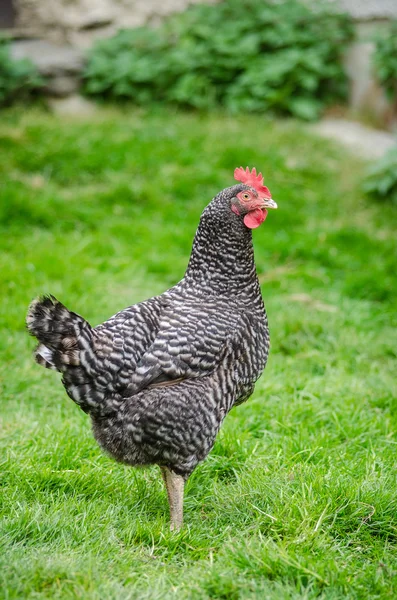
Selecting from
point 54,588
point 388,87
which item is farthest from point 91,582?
point 388,87

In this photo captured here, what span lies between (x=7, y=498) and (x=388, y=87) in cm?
759

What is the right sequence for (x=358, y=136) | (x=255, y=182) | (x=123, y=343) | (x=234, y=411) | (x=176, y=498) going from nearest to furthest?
(x=123, y=343) < (x=176, y=498) < (x=255, y=182) < (x=234, y=411) < (x=358, y=136)

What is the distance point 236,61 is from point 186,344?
24.6 feet

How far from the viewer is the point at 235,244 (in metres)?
3.57

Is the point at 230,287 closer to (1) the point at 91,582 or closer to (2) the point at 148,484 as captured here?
(2) the point at 148,484

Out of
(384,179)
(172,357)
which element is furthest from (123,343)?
(384,179)

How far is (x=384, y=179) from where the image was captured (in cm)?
777

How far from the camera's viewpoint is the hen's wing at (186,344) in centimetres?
320

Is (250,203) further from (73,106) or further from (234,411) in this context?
(73,106)

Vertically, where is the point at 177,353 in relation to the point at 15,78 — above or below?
below

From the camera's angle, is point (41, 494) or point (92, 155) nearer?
point (41, 494)

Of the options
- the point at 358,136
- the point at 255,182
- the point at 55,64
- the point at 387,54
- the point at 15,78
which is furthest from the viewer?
the point at 55,64

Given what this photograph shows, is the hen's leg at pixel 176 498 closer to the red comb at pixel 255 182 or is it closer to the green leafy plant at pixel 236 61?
the red comb at pixel 255 182

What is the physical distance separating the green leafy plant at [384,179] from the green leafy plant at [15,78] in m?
4.88
